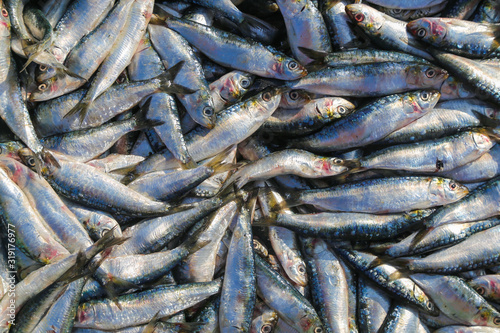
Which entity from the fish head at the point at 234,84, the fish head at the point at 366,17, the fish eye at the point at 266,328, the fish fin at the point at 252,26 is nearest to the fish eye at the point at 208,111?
the fish head at the point at 234,84

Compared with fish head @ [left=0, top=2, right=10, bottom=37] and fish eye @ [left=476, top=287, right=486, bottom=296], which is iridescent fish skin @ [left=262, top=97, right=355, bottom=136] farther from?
fish head @ [left=0, top=2, right=10, bottom=37]

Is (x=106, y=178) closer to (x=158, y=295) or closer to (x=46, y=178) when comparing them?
(x=46, y=178)

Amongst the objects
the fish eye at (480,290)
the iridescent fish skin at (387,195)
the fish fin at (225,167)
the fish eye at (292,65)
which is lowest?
the fish eye at (480,290)

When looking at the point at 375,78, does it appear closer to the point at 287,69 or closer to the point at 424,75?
the point at 424,75

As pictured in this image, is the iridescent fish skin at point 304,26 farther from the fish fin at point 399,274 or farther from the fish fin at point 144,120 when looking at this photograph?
the fish fin at point 399,274

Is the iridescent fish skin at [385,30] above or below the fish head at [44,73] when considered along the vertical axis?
above

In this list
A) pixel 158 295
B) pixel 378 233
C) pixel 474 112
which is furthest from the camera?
pixel 474 112

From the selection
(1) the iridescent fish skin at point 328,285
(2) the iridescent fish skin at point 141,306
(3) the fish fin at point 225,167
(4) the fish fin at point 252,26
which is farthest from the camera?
(4) the fish fin at point 252,26

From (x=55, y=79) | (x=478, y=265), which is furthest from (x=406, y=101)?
(x=55, y=79)
